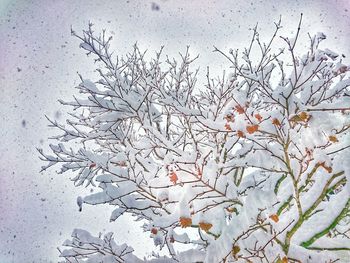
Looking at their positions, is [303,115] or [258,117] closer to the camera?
[303,115]

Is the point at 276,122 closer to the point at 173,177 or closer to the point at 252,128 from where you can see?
the point at 252,128

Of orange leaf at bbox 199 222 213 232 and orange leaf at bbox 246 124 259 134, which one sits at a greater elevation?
orange leaf at bbox 246 124 259 134

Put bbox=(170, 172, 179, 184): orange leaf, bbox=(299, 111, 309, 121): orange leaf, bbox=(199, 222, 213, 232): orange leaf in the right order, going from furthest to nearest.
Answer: bbox=(170, 172, 179, 184): orange leaf, bbox=(199, 222, 213, 232): orange leaf, bbox=(299, 111, 309, 121): orange leaf

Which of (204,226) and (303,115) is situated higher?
(303,115)

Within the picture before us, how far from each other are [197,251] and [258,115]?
1849 millimetres

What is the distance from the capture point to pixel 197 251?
430 centimetres

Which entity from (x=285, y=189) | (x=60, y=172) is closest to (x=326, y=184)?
(x=285, y=189)

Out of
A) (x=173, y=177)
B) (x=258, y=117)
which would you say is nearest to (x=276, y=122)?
(x=258, y=117)

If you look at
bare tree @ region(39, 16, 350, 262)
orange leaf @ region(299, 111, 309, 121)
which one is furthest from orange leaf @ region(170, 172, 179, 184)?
orange leaf @ region(299, 111, 309, 121)

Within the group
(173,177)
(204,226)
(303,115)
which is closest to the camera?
(303,115)

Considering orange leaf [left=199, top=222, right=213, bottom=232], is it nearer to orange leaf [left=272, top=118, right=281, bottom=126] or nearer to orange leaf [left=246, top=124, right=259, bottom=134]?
orange leaf [left=246, top=124, right=259, bottom=134]

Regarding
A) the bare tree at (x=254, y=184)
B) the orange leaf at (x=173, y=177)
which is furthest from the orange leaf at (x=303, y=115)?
the orange leaf at (x=173, y=177)

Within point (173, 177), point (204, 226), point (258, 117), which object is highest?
point (258, 117)

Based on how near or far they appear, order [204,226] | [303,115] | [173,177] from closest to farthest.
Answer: [303,115], [204,226], [173,177]
